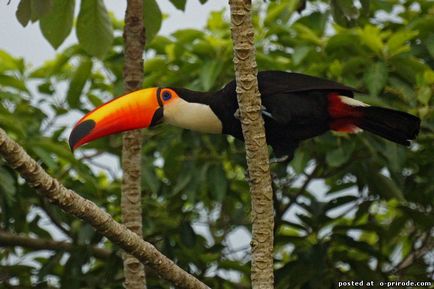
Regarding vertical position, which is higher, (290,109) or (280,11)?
(280,11)

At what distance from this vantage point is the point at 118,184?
5.61 m

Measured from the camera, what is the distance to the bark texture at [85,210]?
9.76 feet

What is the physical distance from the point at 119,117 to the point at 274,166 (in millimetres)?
1302

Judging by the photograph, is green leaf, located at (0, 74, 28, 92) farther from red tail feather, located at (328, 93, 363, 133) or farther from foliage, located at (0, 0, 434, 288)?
red tail feather, located at (328, 93, 363, 133)

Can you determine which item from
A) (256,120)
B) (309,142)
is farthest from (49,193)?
(309,142)

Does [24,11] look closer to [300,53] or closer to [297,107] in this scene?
[297,107]

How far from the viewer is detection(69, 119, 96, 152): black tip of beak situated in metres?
4.18

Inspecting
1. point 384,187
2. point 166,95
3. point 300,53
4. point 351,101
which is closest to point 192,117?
point 166,95

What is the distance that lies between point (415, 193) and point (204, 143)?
1.19 m

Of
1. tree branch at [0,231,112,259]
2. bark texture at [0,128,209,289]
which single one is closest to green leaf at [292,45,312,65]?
tree branch at [0,231,112,259]

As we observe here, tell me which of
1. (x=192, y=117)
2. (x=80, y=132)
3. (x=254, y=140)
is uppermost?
(x=192, y=117)

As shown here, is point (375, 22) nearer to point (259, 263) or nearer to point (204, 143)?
point (204, 143)

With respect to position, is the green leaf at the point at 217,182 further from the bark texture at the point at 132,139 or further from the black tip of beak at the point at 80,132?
the black tip of beak at the point at 80,132

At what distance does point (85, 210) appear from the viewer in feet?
10.4
